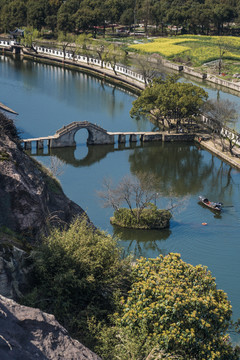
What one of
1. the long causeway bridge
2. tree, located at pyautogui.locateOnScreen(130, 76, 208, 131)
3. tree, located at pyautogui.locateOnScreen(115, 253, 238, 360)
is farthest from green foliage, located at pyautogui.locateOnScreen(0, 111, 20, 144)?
tree, located at pyautogui.locateOnScreen(130, 76, 208, 131)

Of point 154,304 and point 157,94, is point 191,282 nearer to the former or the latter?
point 154,304

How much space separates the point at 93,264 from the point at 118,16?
556ft

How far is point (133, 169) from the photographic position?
84000mm

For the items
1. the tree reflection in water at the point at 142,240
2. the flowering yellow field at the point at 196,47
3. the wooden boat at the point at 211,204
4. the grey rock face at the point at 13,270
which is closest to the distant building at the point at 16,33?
the flowering yellow field at the point at 196,47

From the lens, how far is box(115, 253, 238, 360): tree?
2938cm

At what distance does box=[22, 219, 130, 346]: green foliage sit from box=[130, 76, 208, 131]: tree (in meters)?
60.6

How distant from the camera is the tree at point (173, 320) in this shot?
2938 centimetres

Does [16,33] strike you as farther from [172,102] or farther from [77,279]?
[77,279]

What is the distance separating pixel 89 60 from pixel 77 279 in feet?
408

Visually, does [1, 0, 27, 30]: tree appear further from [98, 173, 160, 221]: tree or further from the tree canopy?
[98, 173, 160, 221]: tree

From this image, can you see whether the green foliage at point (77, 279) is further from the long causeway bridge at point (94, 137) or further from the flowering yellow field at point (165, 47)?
the flowering yellow field at point (165, 47)

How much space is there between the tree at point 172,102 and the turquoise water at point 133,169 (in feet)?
16.2

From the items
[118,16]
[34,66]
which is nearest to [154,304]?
[34,66]

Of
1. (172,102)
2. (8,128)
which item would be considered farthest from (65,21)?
(8,128)
